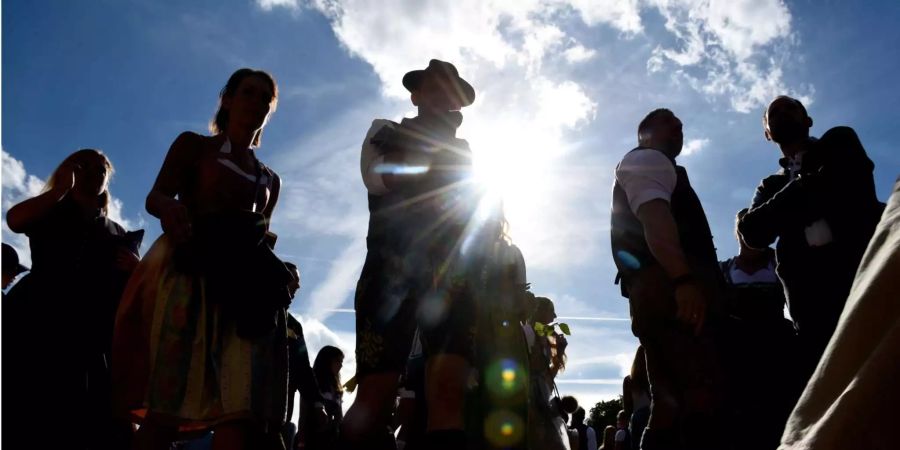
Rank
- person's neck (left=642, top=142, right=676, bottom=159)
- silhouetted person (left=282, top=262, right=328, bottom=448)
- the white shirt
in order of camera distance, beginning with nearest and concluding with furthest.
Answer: person's neck (left=642, top=142, right=676, bottom=159) → the white shirt → silhouetted person (left=282, top=262, right=328, bottom=448)

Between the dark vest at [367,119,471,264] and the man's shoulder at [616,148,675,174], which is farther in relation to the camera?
the man's shoulder at [616,148,675,174]

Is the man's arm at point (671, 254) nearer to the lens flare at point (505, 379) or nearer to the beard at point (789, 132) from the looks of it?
the beard at point (789, 132)

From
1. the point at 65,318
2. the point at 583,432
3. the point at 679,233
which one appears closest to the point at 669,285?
the point at 679,233

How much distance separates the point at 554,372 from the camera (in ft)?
21.2

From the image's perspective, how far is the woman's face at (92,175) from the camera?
424 cm

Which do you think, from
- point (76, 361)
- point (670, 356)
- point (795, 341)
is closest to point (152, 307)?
point (76, 361)

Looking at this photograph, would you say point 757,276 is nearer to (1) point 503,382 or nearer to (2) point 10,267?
(1) point 503,382

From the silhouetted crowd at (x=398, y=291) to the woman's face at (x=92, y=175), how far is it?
1 cm

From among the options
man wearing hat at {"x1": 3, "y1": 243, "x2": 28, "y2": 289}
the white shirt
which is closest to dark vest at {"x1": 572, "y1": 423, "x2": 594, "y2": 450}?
the white shirt

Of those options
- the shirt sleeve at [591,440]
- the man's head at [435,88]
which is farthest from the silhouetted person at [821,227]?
the shirt sleeve at [591,440]

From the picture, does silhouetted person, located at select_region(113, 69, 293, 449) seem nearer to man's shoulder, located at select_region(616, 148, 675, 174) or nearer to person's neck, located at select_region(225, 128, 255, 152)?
person's neck, located at select_region(225, 128, 255, 152)

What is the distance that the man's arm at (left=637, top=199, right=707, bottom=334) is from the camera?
313 centimetres

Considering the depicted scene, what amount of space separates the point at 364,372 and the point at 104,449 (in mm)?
2061

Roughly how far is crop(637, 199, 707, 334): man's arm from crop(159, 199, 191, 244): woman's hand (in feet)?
7.17
